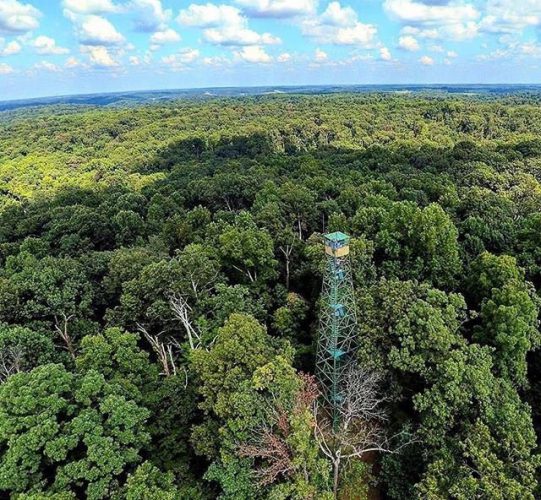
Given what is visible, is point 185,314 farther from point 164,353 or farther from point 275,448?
point 275,448

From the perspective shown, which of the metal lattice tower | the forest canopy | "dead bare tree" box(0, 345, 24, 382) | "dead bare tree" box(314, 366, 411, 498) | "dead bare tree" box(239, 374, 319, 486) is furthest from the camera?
"dead bare tree" box(0, 345, 24, 382)

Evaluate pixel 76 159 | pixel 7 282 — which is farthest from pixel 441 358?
pixel 76 159

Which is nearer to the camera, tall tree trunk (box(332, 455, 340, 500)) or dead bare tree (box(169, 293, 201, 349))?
tall tree trunk (box(332, 455, 340, 500))

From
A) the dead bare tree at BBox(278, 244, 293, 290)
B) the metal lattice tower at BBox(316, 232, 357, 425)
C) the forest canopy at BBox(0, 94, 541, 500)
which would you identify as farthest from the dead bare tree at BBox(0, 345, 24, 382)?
the dead bare tree at BBox(278, 244, 293, 290)

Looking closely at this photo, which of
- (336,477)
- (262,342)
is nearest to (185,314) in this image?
(262,342)

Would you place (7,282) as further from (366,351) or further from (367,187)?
(367,187)

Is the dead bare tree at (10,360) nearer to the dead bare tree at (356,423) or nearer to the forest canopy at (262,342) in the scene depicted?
the forest canopy at (262,342)

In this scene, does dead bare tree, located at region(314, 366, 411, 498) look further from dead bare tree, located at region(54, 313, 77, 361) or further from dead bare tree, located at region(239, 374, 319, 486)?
dead bare tree, located at region(54, 313, 77, 361)
